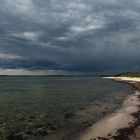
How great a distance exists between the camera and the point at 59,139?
19.2m

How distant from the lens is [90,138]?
19.3 m

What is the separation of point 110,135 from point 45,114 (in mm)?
11395

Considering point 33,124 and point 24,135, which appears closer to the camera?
point 24,135

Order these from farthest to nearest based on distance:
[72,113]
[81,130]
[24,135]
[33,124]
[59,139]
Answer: [72,113]
[33,124]
[81,130]
[24,135]
[59,139]

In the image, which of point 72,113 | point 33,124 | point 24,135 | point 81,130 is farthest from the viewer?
point 72,113

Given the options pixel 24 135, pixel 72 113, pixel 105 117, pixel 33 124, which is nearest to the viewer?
pixel 24 135

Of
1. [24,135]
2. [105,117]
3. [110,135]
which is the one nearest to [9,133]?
[24,135]

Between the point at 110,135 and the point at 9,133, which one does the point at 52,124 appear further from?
the point at 110,135

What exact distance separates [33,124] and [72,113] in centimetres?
721

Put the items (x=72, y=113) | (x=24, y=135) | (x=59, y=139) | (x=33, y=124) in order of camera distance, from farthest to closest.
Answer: (x=72, y=113) < (x=33, y=124) < (x=24, y=135) < (x=59, y=139)

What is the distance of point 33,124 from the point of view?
24344mm

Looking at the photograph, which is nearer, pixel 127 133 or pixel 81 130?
pixel 127 133

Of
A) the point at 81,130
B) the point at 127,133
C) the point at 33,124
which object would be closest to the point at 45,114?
the point at 33,124

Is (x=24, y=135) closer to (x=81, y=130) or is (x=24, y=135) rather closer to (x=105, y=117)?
(x=81, y=130)
